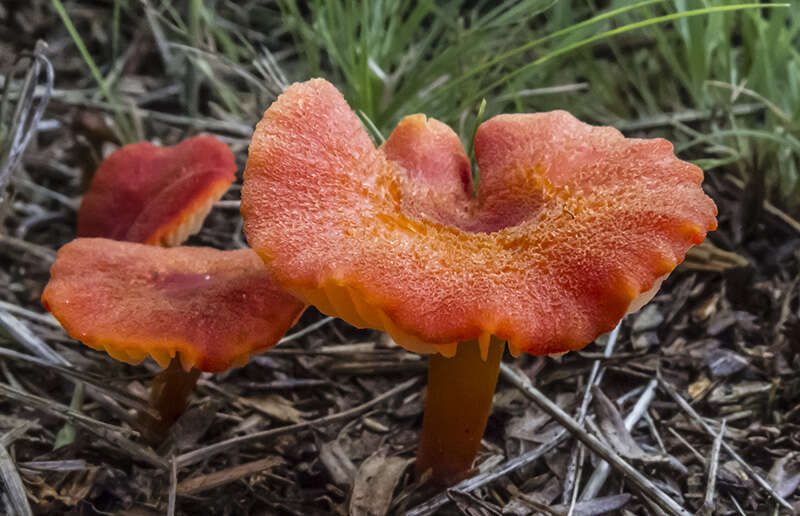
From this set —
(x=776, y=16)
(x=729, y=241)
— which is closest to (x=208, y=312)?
(x=729, y=241)

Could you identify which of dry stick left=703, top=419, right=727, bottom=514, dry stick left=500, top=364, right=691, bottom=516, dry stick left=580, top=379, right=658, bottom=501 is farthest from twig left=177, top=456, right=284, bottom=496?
dry stick left=703, top=419, right=727, bottom=514

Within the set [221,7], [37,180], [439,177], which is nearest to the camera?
[439,177]

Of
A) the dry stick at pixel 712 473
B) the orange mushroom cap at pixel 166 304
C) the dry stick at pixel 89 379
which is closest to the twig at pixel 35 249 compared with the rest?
the dry stick at pixel 89 379

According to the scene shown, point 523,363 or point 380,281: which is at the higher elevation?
point 380,281

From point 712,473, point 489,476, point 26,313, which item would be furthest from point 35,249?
point 712,473

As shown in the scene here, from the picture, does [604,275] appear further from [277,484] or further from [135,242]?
[135,242]

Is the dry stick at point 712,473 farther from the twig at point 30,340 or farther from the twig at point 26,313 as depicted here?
the twig at point 26,313

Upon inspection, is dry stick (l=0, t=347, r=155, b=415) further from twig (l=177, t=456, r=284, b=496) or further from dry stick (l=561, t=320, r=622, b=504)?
dry stick (l=561, t=320, r=622, b=504)

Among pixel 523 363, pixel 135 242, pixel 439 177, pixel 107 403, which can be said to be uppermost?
pixel 439 177
